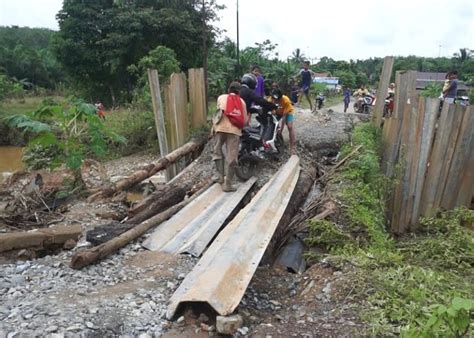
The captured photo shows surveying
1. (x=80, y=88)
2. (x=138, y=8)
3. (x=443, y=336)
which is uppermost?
(x=138, y=8)

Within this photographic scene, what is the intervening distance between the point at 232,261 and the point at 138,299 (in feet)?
2.88

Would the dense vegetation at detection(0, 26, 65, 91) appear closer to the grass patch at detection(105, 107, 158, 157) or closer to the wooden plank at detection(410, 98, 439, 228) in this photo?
the grass patch at detection(105, 107, 158, 157)

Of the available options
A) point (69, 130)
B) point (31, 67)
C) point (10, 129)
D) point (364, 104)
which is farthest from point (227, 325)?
point (31, 67)

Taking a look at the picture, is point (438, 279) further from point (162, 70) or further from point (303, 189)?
point (162, 70)

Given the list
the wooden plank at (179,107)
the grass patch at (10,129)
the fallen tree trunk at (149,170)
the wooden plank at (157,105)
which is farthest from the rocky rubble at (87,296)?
the grass patch at (10,129)

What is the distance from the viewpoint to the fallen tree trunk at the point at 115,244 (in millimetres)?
4281

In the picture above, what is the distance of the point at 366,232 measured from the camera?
5719 mm

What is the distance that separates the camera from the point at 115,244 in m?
4.69

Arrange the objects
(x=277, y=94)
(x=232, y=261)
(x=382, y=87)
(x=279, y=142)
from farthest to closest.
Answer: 1. (x=382, y=87)
2. (x=279, y=142)
3. (x=277, y=94)
4. (x=232, y=261)

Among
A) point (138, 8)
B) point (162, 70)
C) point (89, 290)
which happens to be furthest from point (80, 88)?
point (89, 290)

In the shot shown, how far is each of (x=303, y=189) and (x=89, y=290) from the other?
167 inches

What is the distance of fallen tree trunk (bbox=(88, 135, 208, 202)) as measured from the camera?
6.77 meters

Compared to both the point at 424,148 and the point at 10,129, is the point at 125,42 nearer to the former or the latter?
the point at 10,129

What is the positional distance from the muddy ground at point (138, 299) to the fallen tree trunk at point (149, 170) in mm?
1936
